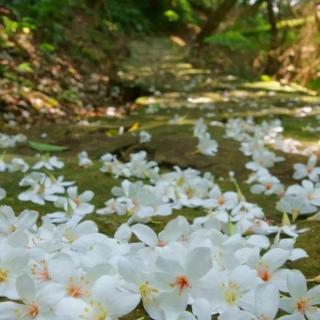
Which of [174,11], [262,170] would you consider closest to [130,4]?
[174,11]

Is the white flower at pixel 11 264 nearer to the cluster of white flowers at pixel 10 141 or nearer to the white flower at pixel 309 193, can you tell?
the white flower at pixel 309 193

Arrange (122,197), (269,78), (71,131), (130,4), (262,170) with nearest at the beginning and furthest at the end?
1. (122,197)
2. (262,170)
3. (71,131)
4. (269,78)
5. (130,4)

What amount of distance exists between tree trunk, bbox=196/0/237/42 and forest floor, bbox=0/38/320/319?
4065 mm

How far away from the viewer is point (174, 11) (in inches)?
671

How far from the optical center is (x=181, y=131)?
397 centimetres

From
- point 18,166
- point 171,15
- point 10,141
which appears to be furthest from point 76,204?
point 171,15

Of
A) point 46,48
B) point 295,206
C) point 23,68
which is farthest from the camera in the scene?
point 46,48

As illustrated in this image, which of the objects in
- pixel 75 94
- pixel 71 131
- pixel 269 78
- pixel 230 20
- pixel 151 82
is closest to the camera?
pixel 71 131

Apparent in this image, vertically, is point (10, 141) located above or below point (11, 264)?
below

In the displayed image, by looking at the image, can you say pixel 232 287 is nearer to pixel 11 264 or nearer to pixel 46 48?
pixel 11 264

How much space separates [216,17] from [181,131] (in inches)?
390

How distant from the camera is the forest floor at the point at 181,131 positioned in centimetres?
214

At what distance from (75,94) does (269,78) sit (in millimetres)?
4666

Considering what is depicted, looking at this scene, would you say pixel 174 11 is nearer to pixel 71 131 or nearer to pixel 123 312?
pixel 71 131
